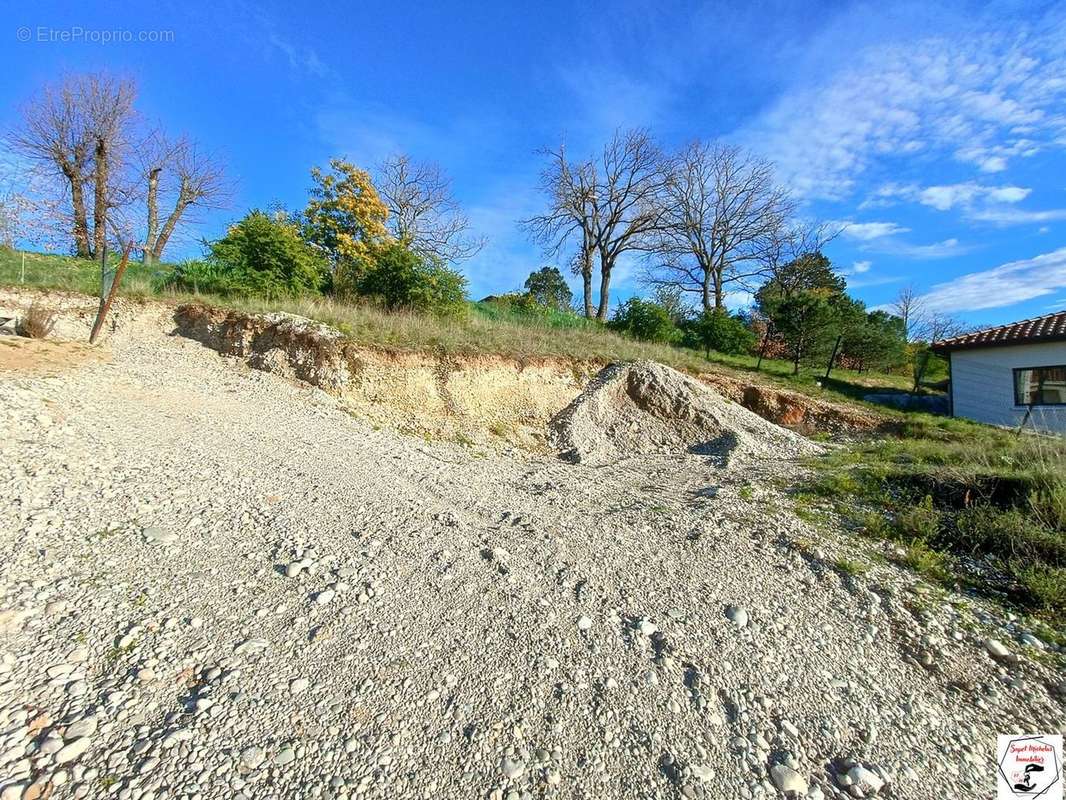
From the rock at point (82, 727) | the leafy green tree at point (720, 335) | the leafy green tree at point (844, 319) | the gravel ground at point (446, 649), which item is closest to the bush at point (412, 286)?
the gravel ground at point (446, 649)

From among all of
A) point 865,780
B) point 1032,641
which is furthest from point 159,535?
point 1032,641

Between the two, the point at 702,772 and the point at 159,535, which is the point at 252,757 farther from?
the point at 159,535

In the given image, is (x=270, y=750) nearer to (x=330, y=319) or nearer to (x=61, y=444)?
(x=61, y=444)

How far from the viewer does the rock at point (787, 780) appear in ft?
5.61

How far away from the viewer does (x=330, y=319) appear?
889 centimetres

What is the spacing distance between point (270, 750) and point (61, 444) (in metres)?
4.29

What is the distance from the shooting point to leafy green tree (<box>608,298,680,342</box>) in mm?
16812

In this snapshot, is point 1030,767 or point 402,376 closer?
point 1030,767

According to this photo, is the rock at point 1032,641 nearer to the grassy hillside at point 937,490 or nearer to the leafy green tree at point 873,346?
the grassy hillside at point 937,490

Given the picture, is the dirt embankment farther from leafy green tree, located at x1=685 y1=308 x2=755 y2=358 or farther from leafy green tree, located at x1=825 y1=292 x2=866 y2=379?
leafy green tree, located at x1=825 y1=292 x2=866 y2=379

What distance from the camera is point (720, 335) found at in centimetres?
1678

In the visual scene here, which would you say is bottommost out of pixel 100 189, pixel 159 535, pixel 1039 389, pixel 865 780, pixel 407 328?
pixel 865 780

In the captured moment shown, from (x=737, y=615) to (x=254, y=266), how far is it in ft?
40.7

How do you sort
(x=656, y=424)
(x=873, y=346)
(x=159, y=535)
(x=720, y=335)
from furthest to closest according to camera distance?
(x=873, y=346), (x=720, y=335), (x=656, y=424), (x=159, y=535)
